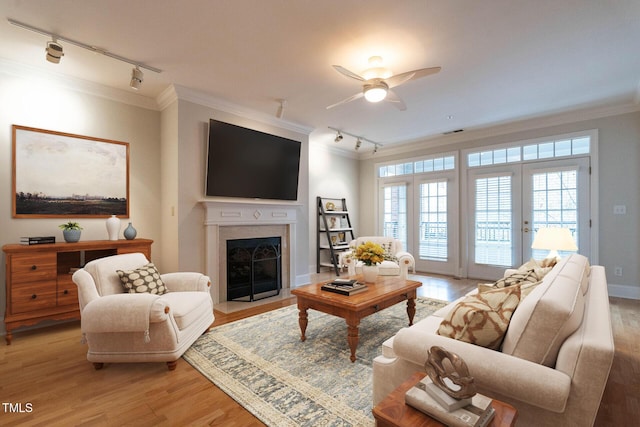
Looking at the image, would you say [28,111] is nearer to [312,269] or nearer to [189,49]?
[189,49]

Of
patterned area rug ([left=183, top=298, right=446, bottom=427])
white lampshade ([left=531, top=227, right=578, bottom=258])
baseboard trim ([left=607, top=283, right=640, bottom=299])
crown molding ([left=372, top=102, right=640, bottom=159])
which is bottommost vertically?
patterned area rug ([left=183, top=298, right=446, bottom=427])

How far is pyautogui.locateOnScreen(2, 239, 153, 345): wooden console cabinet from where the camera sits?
8.84ft

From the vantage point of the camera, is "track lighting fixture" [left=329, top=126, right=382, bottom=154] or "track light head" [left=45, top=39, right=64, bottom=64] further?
"track lighting fixture" [left=329, top=126, right=382, bottom=154]

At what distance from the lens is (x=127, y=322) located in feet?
6.90

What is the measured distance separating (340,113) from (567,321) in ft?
12.7

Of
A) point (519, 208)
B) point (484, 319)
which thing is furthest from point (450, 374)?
point (519, 208)

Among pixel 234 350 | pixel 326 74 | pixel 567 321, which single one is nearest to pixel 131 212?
pixel 234 350

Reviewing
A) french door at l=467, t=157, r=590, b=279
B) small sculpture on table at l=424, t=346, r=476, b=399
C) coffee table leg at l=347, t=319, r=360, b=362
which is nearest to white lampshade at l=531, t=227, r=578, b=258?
french door at l=467, t=157, r=590, b=279

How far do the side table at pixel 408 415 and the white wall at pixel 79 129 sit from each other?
3.74 metres

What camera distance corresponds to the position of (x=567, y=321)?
3.88 ft

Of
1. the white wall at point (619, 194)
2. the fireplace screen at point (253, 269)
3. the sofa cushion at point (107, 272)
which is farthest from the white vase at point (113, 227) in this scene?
the white wall at point (619, 194)

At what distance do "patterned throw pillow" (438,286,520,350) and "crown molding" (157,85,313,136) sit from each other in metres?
3.73

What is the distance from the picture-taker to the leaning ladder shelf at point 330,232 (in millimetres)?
6011

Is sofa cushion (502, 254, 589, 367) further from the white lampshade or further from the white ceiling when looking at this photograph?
the white lampshade
